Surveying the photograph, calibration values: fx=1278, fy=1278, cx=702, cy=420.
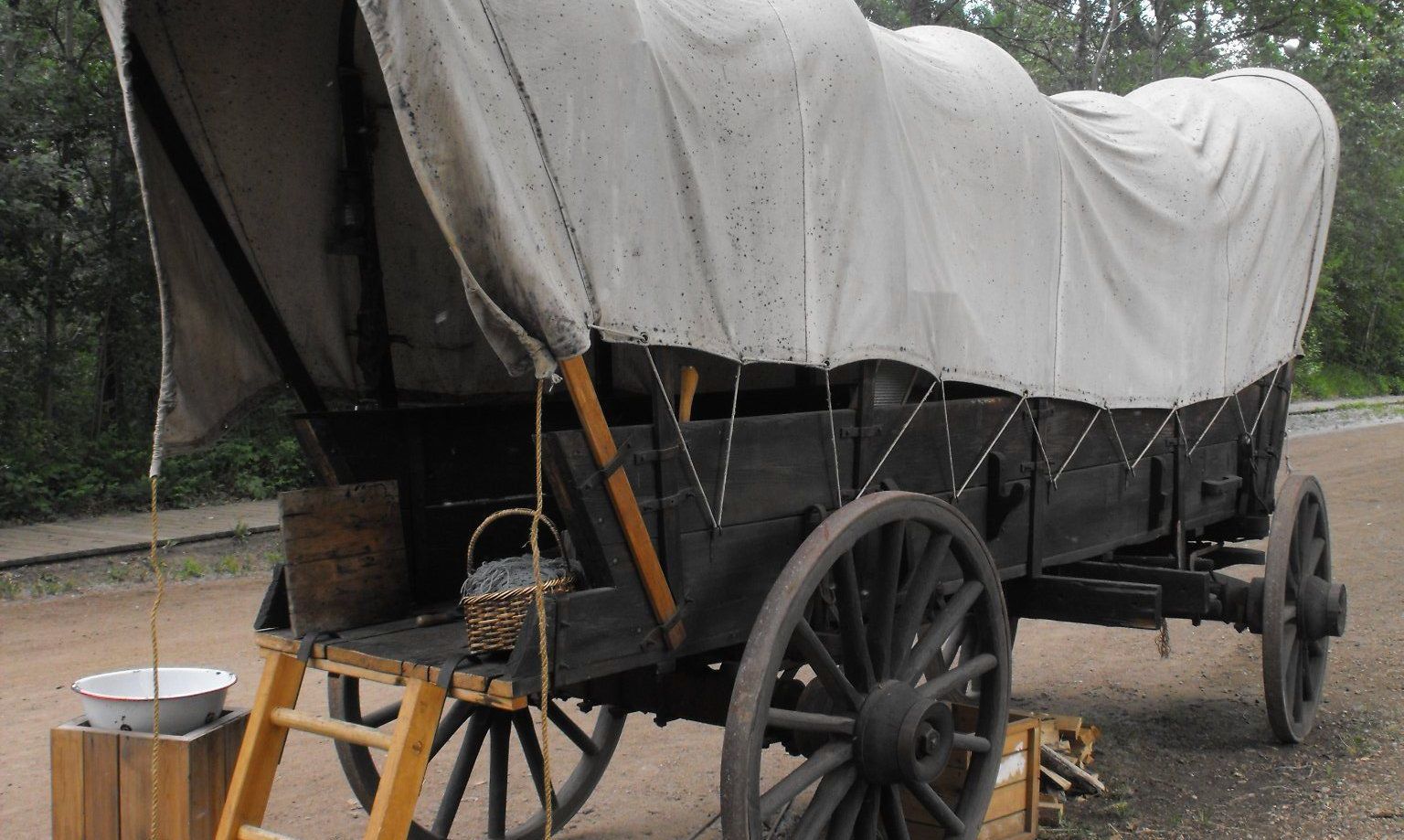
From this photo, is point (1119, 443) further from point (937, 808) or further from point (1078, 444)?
point (937, 808)

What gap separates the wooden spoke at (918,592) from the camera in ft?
11.9

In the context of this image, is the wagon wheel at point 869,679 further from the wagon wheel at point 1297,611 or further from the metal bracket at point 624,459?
the wagon wheel at point 1297,611

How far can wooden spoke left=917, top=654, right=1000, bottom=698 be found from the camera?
357 centimetres

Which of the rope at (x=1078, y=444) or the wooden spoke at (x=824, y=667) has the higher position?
the rope at (x=1078, y=444)

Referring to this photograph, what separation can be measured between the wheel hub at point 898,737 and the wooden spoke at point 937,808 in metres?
0.09

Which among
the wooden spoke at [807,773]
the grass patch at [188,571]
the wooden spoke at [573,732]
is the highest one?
the wooden spoke at [807,773]

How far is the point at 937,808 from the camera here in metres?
A: 3.61

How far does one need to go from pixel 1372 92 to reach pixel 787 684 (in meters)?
28.6

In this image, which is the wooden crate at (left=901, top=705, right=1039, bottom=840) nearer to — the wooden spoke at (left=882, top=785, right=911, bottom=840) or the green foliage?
the wooden spoke at (left=882, top=785, right=911, bottom=840)

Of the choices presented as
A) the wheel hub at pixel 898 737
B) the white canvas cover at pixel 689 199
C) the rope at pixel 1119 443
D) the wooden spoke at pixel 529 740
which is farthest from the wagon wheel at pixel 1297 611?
the wooden spoke at pixel 529 740

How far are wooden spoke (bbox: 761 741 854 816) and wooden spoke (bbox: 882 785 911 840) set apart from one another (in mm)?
213

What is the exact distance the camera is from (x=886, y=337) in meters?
3.74

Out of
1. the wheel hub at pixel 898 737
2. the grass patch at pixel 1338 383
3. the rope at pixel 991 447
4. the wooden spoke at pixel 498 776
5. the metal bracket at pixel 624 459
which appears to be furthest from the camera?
the grass patch at pixel 1338 383

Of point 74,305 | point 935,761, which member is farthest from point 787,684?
point 74,305
